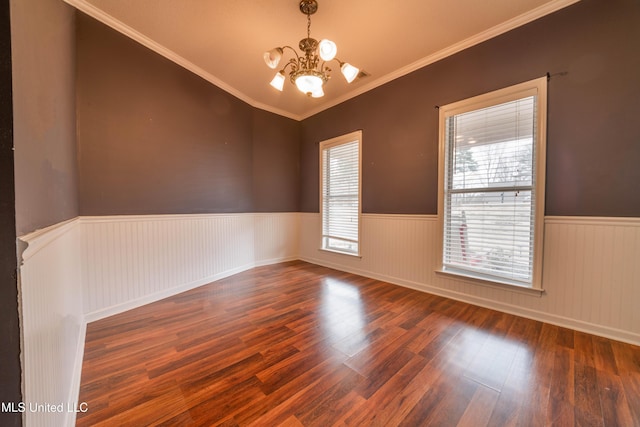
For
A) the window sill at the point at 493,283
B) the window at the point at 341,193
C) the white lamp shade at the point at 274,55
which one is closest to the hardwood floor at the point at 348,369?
the window sill at the point at 493,283

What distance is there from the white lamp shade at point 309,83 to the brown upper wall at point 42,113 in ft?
4.99

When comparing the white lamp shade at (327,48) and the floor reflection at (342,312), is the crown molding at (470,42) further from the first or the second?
the floor reflection at (342,312)

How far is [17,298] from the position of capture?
2.05 feet

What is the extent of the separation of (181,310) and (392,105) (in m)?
3.67

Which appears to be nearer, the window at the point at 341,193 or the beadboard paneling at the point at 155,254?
the beadboard paneling at the point at 155,254

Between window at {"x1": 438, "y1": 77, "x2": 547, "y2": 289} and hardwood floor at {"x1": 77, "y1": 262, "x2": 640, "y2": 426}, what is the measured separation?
1.76 ft

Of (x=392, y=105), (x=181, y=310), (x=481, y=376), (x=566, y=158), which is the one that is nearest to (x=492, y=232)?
(x=566, y=158)

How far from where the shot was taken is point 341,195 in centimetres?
406

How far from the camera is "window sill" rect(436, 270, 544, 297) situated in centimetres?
224

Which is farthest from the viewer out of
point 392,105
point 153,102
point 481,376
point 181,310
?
point 392,105

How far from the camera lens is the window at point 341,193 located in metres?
3.83

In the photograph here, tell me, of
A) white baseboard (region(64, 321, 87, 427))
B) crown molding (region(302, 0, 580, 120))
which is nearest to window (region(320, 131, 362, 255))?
crown molding (region(302, 0, 580, 120))

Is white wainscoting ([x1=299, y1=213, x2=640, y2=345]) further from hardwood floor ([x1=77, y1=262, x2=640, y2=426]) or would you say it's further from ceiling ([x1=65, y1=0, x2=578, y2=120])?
ceiling ([x1=65, y1=0, x2=578, y2=120])

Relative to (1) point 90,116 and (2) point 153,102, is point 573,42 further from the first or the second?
(1) point 90,116
